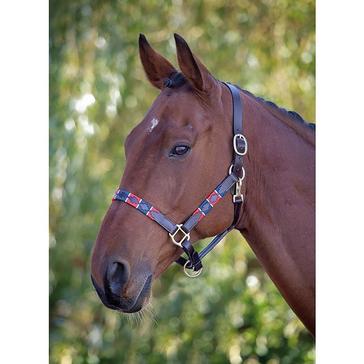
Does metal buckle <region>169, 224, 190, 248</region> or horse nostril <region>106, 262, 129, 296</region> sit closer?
horse nostril <region>106, 262, 129, 296</region>

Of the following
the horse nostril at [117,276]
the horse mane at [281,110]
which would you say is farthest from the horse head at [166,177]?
the horse mane at [281,110]

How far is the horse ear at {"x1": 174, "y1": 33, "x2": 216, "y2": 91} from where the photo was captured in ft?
5.53

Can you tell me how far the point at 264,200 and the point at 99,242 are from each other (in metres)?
0.52

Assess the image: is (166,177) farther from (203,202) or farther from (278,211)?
(278,211)

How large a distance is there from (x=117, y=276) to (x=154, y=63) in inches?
27.0

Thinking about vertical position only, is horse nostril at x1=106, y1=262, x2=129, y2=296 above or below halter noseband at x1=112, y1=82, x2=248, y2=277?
below

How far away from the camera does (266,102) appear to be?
1920 mm

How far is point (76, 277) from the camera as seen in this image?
2885 millimetres

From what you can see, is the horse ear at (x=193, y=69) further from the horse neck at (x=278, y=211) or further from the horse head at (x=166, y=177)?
the horse neck at (x=278, y=211)

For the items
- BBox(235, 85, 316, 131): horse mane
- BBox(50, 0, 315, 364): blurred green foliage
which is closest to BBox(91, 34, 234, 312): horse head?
BBox(235, 85, 316, 131): horse mane

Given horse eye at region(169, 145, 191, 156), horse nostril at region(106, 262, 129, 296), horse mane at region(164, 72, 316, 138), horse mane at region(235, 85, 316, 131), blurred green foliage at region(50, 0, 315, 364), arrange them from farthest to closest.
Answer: blurred green foliage at region(50, 0, 315, 364) < horse mane at region(235, 85, 316, 131) < horse mane at region(164, 72, 316, 138) < horse eye at region(169, 145, 191, 156) < horse nostril at region(106, 262, 129, 296)

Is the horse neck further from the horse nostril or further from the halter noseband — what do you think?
the horse nostril
